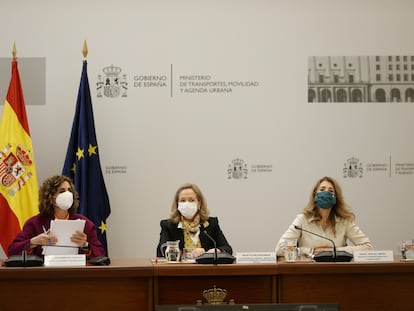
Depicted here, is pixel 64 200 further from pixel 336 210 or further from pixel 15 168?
pixel 336 210

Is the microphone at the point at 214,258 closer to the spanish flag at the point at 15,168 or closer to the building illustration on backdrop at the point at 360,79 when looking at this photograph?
the spanish flag at the point at 15,168

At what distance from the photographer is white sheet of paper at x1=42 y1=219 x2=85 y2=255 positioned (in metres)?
4.46

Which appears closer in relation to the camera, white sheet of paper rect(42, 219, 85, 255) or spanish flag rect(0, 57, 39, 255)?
white sheet of paper rect(42, 219, 85, 255)

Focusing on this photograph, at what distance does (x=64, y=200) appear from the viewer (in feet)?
15.8

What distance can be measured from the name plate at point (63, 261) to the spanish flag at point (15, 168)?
178cm

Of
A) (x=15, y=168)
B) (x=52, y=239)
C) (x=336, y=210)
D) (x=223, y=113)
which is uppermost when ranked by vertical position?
(x=223, y=113)

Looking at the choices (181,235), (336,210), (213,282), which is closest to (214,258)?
(213,282)

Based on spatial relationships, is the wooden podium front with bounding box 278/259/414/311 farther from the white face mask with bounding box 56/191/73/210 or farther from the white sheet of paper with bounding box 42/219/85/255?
the white face mask with bounding box 56/191/73/210

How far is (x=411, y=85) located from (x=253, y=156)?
1480 mm

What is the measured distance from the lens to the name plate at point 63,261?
406 cm

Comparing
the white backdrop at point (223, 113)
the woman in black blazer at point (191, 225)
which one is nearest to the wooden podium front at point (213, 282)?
the woman in black blazer at point (191, 225)

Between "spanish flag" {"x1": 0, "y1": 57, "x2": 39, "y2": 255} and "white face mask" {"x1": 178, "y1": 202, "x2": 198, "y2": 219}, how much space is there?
1318 mm

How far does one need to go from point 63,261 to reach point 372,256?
5.66 ft

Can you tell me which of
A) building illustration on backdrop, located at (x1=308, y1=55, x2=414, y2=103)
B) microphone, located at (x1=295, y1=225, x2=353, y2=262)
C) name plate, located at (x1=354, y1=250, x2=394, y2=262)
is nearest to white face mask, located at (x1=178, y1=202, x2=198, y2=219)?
microphone, located at (x1=295, y1=225, x2=353, y2=262)
